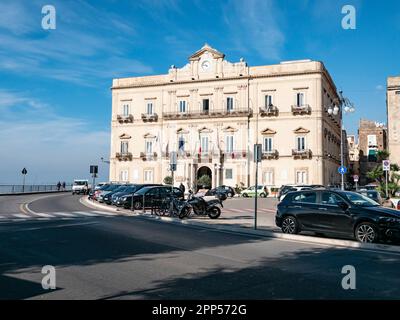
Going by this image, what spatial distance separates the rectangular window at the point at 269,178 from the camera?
2131 inches

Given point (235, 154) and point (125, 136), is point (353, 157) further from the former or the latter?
point (125, 136)

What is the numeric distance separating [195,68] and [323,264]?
5257 centimetres

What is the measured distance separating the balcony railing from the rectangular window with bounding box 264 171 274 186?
808 centimetres

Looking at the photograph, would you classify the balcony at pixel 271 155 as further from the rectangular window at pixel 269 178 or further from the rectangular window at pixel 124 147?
the rectangular window at pixel 124 147

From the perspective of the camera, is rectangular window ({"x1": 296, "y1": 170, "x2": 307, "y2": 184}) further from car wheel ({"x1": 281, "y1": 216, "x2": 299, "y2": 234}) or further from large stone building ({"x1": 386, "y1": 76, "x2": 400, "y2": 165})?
car wheel ({"x1": 281, "y1": 216, "x2": 299, "y2": 234})

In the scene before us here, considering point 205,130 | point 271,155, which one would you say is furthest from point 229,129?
point 271,155

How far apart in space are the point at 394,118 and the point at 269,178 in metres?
17.0

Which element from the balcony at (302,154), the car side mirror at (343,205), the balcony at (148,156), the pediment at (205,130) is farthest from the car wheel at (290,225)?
the balcony at (148,156)

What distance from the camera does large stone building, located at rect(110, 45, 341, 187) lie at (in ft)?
174

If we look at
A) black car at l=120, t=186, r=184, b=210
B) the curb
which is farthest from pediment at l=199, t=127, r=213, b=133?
the curb

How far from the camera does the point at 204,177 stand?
5641cm

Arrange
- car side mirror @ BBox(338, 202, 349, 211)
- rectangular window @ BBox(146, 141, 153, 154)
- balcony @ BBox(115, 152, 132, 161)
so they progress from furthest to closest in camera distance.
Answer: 1. balcony @ BBox(115, 152, 132, 161)
2. rectangular window @ BBox(146, 141, 153, 154)
3. car side mirror @ BBox(338, 202, 349, 211)
